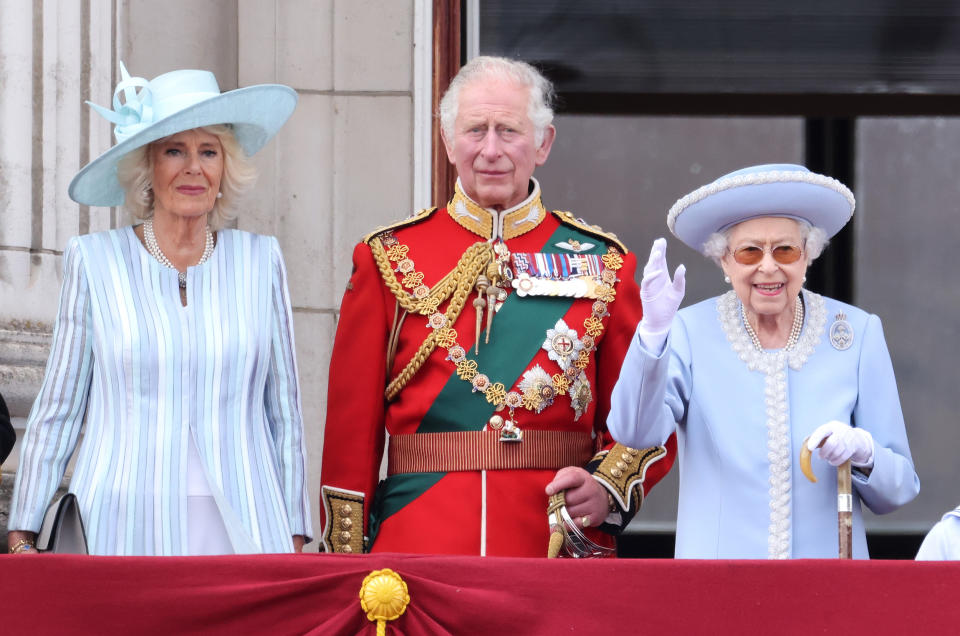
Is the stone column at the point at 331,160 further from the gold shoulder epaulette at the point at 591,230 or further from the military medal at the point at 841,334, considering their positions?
the military medal at the point at 841,334

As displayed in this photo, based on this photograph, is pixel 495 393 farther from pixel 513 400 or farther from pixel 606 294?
pixel 606 294

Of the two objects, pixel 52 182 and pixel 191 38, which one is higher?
pixel 191 38

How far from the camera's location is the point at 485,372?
3.63 meters

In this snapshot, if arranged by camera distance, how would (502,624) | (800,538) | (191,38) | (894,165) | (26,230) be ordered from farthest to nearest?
(894,165) < (191,38) < (26,230) < (800,538) < (502,624)

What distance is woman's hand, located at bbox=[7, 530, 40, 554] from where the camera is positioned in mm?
3222

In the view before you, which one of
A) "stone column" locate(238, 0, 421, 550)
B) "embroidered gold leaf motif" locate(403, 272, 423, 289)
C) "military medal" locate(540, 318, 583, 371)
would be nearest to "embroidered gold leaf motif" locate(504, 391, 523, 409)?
"military medal" locate(540, 318, 583, 371)

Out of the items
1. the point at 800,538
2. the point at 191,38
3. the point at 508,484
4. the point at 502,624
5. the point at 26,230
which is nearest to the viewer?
the point at 502,624

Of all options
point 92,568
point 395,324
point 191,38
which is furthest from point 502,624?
point 191,38

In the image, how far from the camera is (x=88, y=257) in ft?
11.1

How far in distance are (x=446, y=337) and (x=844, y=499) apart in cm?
94

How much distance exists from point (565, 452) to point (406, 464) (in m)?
0.34

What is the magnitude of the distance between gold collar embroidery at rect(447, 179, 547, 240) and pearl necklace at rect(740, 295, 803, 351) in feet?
1.84

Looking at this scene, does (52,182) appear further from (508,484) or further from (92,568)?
(92,568)

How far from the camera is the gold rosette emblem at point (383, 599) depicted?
2.79 metres
